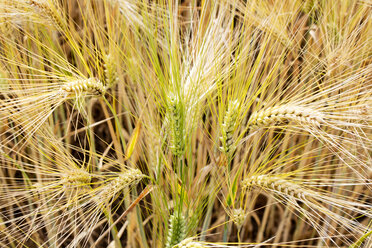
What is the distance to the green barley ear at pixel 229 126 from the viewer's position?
0.68 m

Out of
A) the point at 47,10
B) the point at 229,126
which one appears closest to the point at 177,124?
the point at 229,126

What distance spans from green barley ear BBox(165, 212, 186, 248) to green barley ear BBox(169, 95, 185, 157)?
134 millimetres

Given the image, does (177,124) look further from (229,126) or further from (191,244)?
(191,244)

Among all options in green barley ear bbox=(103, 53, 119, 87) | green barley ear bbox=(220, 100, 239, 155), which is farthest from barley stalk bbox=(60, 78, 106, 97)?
green barley ear bbox=(220, 100, 239, 155)

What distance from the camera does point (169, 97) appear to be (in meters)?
0.67

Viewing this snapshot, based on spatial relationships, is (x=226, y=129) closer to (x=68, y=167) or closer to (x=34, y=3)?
→ (x=68, y=167)

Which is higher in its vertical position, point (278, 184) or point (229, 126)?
point (229, 126)

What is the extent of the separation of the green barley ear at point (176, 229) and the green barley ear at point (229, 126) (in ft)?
0.55

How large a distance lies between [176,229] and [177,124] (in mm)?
221

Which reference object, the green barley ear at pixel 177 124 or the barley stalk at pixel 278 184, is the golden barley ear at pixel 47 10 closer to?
the green barley ear at pixel 177 124

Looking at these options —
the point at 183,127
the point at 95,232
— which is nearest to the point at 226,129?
the point at 183,127

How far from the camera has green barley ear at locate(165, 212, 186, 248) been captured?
2.29 feet

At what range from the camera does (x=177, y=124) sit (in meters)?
0.68

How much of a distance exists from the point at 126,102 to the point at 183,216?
0.44m
